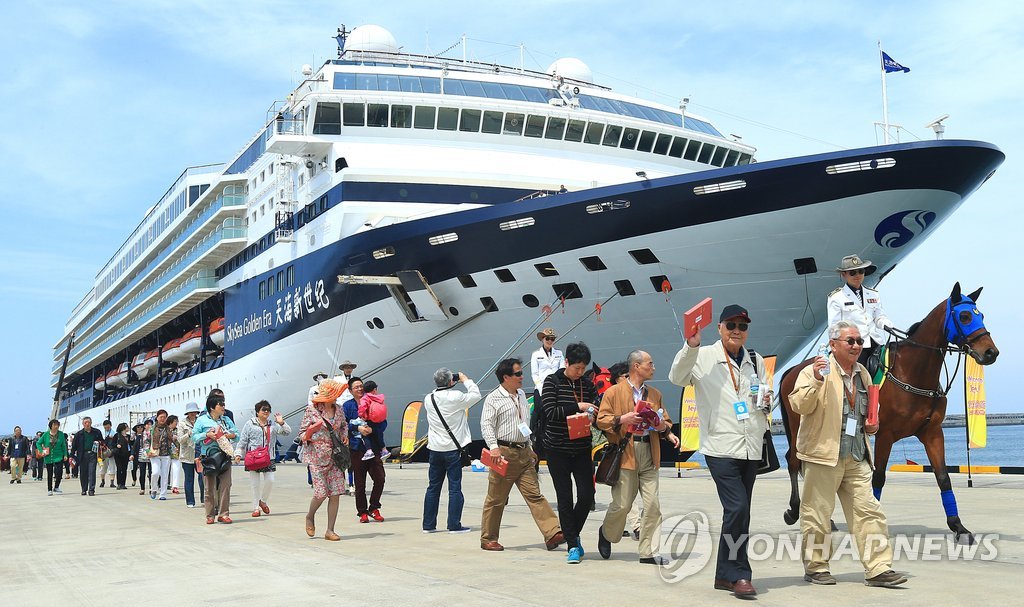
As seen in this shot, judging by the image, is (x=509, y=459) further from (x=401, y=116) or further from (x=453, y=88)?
(x=453, y=88)

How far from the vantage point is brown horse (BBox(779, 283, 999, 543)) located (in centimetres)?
770

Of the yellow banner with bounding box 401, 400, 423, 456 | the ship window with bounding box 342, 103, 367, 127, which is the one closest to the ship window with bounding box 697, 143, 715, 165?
the ship window with bounding box 342, 103, 367, 127

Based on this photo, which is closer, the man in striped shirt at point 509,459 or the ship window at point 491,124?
the man in striped shirt at point 509,459

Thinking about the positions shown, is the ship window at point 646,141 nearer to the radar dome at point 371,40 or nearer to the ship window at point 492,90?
the ship window at point 492,90

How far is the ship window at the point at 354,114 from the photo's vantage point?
23.6m

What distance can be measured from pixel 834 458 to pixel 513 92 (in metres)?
19.9

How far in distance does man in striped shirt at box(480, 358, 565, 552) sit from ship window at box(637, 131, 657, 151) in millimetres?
17073

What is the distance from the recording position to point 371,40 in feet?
96.2

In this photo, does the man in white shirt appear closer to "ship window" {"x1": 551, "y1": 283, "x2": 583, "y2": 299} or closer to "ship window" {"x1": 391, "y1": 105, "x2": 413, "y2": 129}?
"ship window" {"x1": 551, "y1": 283, "x2": 583, "y2": 299}

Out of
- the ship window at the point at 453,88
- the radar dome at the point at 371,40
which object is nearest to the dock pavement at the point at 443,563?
the ship window at the point at 453,88

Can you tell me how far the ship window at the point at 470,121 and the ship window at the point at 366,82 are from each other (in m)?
2.53

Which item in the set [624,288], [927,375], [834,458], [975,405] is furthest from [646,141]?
[834,458]

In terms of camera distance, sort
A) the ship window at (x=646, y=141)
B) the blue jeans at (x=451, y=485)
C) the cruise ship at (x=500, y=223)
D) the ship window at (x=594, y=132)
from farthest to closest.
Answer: the ship window at (x=646, y=141), the ship window at (x=594, y=132), the cruise ship at (x=500, y=223), the blue jeans at (x=451, y=485)

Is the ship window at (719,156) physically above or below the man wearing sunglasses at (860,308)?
above
